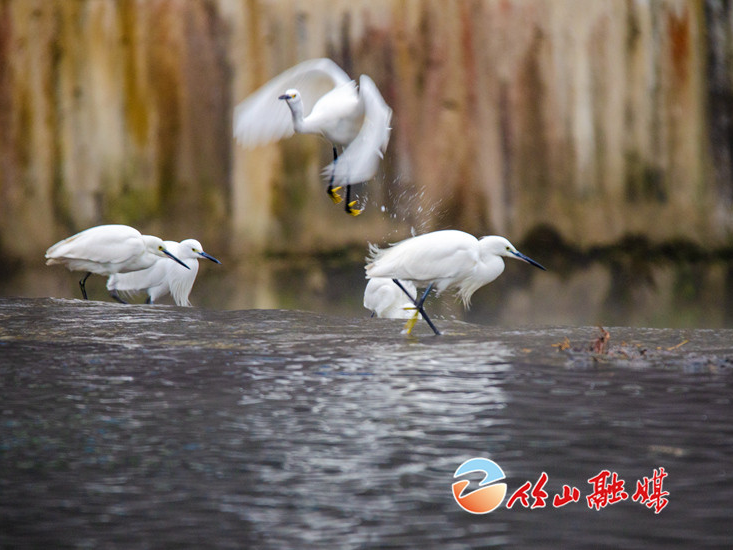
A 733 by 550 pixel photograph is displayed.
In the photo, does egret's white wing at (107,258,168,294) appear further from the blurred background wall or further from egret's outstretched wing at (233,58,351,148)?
egret's outstretched wing at (233,58,351,148)

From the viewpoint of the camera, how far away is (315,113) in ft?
21.6

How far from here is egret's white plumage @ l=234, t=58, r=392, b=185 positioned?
21.3 ft

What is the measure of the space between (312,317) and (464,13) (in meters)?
2.82

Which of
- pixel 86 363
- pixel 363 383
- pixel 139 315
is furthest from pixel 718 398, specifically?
pixel 139 315

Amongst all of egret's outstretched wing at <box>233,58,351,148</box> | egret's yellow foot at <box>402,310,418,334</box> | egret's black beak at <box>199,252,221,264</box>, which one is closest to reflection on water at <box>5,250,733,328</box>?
egret's black beak at <box>199,252,221,264</box>

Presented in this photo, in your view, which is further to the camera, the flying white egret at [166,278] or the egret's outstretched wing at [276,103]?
the flying white egret at [166,278]

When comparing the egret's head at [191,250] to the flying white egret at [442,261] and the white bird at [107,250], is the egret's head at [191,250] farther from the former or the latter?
the flying white egret at [442,261]

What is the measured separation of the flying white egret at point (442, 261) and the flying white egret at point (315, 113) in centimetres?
55

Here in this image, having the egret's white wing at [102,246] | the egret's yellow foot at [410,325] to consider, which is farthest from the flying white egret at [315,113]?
the egret's white wing at [102,246]

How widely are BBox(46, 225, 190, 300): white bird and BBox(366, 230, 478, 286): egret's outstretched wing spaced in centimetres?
198

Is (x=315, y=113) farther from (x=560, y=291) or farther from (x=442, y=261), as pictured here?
(x=560, y=291)

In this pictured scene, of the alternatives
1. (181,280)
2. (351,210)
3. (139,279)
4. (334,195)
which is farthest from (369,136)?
(139,279)

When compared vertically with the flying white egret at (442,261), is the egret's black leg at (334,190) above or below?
above

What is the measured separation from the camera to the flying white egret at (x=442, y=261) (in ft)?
21.0
